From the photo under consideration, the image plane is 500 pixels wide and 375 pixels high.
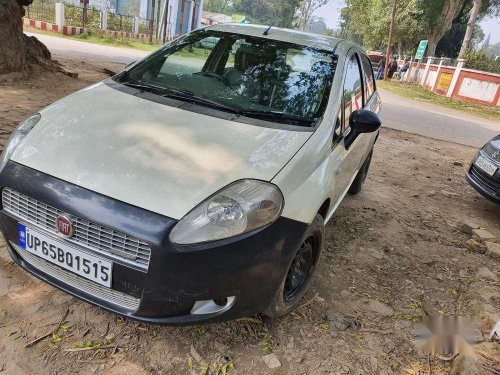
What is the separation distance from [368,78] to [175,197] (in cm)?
305

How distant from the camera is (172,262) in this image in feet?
5.77

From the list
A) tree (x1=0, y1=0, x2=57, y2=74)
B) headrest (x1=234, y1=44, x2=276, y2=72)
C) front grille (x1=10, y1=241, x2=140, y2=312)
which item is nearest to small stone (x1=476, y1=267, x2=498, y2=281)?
headrest (x1=234, y1=44, x2=276, y2=72)

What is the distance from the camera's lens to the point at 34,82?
7.34m

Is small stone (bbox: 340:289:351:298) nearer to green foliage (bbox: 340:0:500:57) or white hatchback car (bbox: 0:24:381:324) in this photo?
white hatchback car (bbox: 0:24:381:324)

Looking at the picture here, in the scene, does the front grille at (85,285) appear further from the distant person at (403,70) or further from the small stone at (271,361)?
the distant person at (403,70)

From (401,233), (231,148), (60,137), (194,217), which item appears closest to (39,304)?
(60,137)

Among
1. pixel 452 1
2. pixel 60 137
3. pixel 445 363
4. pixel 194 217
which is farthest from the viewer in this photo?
pixel 452 1

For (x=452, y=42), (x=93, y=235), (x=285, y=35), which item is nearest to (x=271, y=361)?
(x=93, y=235)

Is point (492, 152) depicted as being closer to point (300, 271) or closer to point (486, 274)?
point (486, 274)

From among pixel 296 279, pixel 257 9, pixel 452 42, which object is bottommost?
pixel 296 279

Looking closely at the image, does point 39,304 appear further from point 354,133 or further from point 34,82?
point 34,82

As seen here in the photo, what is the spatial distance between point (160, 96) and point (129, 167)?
0.92 metres

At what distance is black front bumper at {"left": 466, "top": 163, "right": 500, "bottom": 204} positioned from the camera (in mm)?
4539

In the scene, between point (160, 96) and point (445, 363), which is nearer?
point (445, 363)
